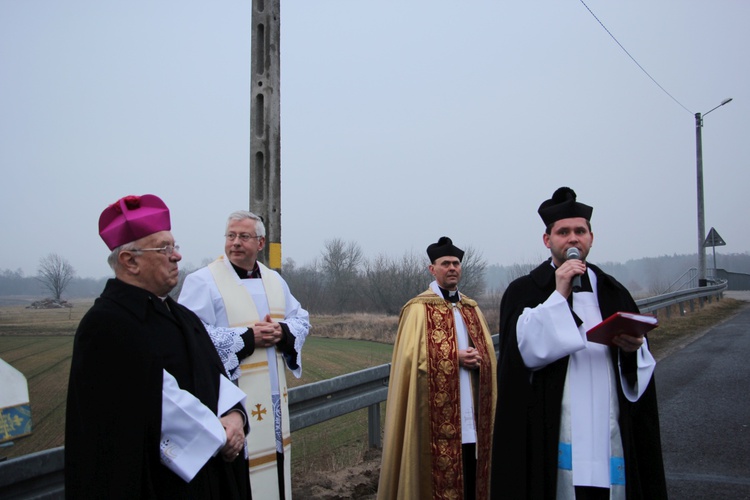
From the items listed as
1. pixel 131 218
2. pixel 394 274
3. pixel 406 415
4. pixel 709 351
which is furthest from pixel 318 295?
pixel 131 218

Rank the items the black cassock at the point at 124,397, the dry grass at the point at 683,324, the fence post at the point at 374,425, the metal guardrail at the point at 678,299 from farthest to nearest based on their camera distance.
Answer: the metal guardrail at the point at 678,299 < the dry grass at the point at 683,324 < the fence post at the point at 374,425 < the black cassock at the point at 124,397

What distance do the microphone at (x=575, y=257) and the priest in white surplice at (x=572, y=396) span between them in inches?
1.5

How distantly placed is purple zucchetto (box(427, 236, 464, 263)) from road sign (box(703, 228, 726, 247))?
2114cm

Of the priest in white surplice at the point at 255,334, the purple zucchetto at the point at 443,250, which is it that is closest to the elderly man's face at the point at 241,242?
the priest in white surplice at the point at 255,334

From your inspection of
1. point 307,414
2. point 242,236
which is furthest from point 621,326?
point 307,414

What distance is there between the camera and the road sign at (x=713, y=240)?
2273 cm

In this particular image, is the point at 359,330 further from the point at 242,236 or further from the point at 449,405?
the point at 242,236

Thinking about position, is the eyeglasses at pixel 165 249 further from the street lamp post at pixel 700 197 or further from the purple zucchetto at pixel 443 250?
the street lamp post at pixel 700 197

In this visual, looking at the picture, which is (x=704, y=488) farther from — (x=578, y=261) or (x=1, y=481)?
(x=1, y=481)

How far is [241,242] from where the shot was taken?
4305 millimetres

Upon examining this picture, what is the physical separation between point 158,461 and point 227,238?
2088mm

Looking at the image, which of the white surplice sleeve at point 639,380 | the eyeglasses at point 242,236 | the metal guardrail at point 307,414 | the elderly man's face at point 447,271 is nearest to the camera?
the metal guardrail at point 307,414

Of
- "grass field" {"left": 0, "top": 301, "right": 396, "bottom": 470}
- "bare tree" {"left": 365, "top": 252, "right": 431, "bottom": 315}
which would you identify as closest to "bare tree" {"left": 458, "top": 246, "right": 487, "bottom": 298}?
"bare tree" {"left": 365, "top": 252, "right": 431, "bottom": 315}

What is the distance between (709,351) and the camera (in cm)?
1145
